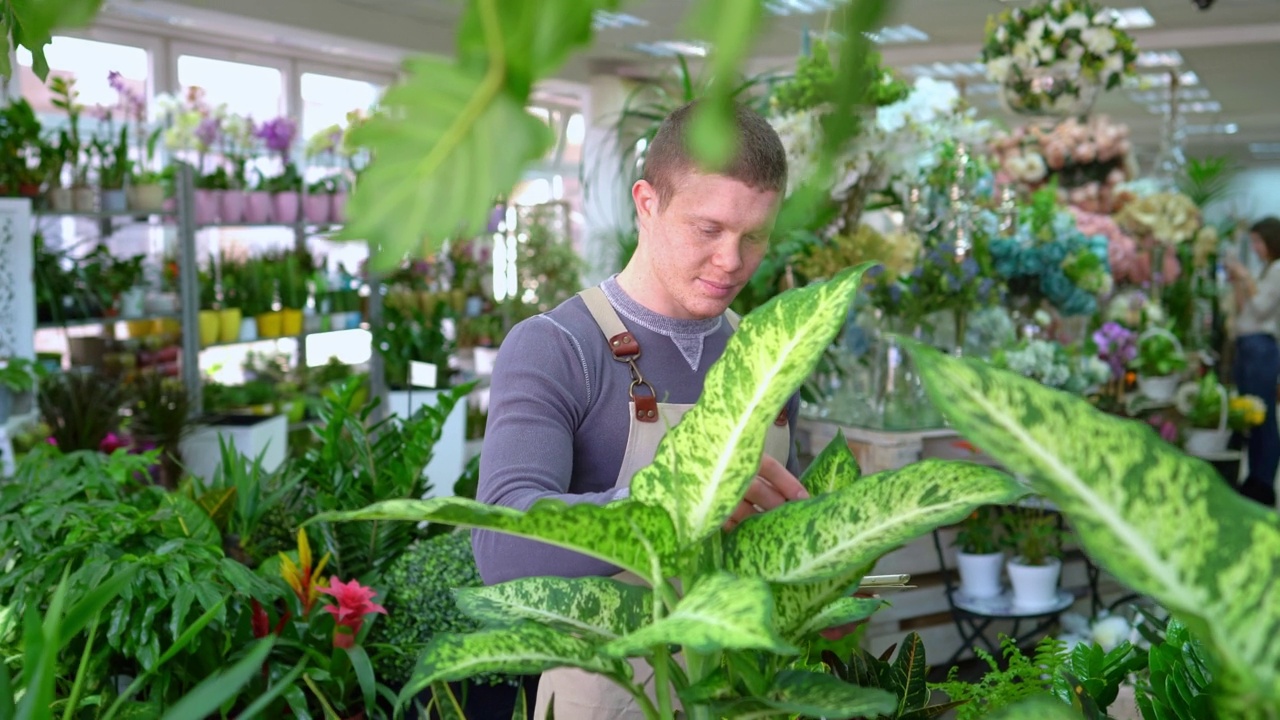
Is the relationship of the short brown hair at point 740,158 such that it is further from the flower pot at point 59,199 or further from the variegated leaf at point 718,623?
the flower pot at point 59,199

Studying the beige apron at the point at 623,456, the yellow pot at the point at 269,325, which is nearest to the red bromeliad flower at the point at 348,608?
the beige apron at the point at 623,456

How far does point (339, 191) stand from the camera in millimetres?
6578

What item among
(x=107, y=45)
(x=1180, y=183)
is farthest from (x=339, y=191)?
(x=1180, y=183)

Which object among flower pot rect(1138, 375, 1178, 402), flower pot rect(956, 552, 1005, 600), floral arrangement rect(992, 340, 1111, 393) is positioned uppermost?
floral arrangement rect(992, 340, 1111, 393)

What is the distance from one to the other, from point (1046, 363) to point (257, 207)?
13.9 feet

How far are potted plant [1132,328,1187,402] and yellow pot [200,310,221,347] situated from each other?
408cm

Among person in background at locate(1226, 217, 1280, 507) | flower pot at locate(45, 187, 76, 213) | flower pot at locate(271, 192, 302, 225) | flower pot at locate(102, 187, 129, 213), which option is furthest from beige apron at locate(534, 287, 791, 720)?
person in background at locate(1226, 217, 1280, 507)

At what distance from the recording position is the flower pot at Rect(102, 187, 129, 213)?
512 cm

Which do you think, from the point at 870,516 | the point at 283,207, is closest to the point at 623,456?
the point at 870,516

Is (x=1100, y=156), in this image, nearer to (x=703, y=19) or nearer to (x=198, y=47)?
(x=703, y=19)

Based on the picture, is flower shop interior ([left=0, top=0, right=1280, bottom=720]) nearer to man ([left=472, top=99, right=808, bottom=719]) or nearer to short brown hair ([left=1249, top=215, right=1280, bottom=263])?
short brown hair ([left=1249, top=215, right=1280, bottom=263])

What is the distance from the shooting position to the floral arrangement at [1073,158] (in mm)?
4445

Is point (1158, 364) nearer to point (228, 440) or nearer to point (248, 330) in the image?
point (228, 440)

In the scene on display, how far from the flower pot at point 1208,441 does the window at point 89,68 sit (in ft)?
19.3
